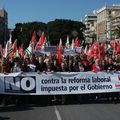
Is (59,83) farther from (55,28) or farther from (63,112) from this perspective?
(55,28)

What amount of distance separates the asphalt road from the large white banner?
3.05 ft

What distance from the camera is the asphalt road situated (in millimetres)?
13250

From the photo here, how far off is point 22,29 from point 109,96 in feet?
397

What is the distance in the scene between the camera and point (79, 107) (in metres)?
15.8

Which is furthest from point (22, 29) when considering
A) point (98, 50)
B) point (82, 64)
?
point (82, 64)

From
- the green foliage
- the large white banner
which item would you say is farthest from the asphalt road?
the green foliage

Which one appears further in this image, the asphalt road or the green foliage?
the green foliage

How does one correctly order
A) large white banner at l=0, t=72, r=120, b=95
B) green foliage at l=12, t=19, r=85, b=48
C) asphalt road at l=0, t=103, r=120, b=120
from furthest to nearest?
green foliage at l=12, t=19, r=85, b=48 < large white banner at l=0, t=72, r=120, b=95 < asphalt road at l=0, t=103, r=120, b=120

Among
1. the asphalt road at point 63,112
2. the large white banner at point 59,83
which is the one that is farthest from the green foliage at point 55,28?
the asphalt road at point 63,112

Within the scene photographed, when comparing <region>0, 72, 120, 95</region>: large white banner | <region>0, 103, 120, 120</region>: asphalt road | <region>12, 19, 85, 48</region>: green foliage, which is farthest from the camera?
<region>12, 19, 85, 48</region>: green foliage

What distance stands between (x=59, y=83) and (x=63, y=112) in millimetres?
3082

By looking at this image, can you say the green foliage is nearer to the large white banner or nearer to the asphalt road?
the large white banner

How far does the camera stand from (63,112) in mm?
14414

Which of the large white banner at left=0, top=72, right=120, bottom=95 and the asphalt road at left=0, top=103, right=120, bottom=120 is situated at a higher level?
the large white banner at left=0, top=72, right=120, bottom=95
